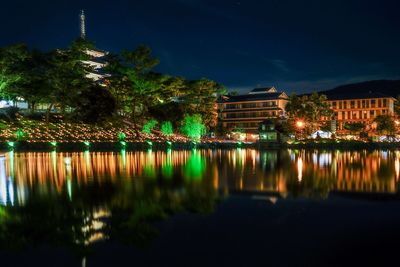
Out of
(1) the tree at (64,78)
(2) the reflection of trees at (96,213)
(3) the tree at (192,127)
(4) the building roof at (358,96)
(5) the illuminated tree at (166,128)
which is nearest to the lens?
(2) the reflection of trees at (96,213)

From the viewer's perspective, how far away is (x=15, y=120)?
5000cm

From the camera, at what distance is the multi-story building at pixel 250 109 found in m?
86.8

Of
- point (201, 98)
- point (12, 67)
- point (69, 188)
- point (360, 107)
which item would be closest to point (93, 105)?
point (12, 67)

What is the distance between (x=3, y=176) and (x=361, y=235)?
47.2 feet

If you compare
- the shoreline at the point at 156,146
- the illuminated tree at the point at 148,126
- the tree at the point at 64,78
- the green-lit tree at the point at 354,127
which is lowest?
the shoreline at the point at 156,146

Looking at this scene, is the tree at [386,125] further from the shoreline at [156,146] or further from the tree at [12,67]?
the tree at [12,67]

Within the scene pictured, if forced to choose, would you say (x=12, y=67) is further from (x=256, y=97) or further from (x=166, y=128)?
(x=256, y=97)

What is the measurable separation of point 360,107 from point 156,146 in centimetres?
6289

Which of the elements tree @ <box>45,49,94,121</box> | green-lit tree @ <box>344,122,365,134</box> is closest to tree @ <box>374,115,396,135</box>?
green-lit tree @ <box>344,122,365,134</box>

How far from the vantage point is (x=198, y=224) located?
835cm

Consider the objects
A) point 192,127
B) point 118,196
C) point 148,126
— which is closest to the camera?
point 118,196

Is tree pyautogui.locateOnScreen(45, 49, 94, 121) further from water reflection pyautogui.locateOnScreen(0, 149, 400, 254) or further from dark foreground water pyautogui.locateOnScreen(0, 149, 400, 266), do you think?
dark foreground water pyautogui.locateOnScreen(0, 149, 400, 266)

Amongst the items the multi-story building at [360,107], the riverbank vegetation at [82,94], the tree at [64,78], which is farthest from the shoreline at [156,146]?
the multi-story building at [360,107]

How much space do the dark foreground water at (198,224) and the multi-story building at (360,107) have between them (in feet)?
284
